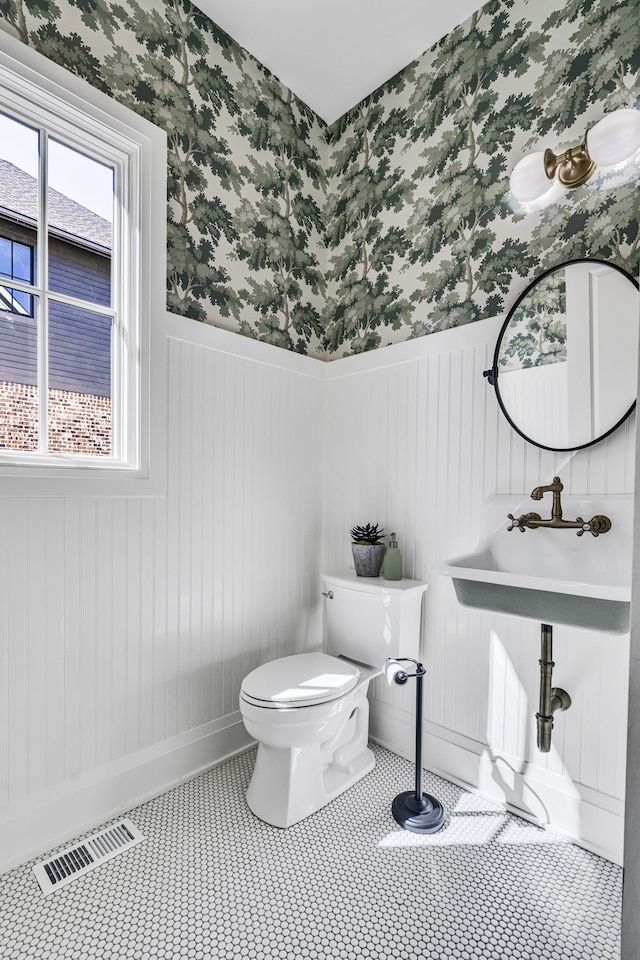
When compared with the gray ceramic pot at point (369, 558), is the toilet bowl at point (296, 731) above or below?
below

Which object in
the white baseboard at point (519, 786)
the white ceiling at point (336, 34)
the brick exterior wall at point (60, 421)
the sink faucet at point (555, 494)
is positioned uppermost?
the white ceiling at point (336, 34)

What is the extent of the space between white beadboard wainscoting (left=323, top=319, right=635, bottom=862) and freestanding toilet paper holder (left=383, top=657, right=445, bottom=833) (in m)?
0.14

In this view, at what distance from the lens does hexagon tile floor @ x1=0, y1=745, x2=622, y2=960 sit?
1.16 m

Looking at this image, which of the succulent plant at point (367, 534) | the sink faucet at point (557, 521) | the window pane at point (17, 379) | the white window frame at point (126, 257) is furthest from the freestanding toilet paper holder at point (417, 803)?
the window pane at point (17, 379)

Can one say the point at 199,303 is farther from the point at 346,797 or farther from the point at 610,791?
the point at 610,791

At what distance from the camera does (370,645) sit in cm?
187

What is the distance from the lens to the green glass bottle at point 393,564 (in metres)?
1.92

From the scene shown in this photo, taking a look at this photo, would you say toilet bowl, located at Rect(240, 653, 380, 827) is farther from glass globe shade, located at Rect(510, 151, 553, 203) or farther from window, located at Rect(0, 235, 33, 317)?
glass globe shade, located at Rect(510, 151, 553, 203)

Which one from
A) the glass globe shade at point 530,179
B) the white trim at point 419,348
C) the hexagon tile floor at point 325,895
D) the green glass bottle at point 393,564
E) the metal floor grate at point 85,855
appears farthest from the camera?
the green glass bottle at point 393,564

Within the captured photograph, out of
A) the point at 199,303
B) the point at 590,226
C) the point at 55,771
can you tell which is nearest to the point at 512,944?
the point at 55,771

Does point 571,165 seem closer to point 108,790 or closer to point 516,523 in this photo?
point 516,523

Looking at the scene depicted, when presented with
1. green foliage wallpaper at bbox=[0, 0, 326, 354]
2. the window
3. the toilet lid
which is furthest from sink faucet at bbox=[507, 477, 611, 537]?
the window

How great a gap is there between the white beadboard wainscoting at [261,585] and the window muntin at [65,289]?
164 millimetres

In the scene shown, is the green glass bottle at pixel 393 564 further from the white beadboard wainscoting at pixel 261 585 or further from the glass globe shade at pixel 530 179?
the glass globe shade at pixel 530 179
